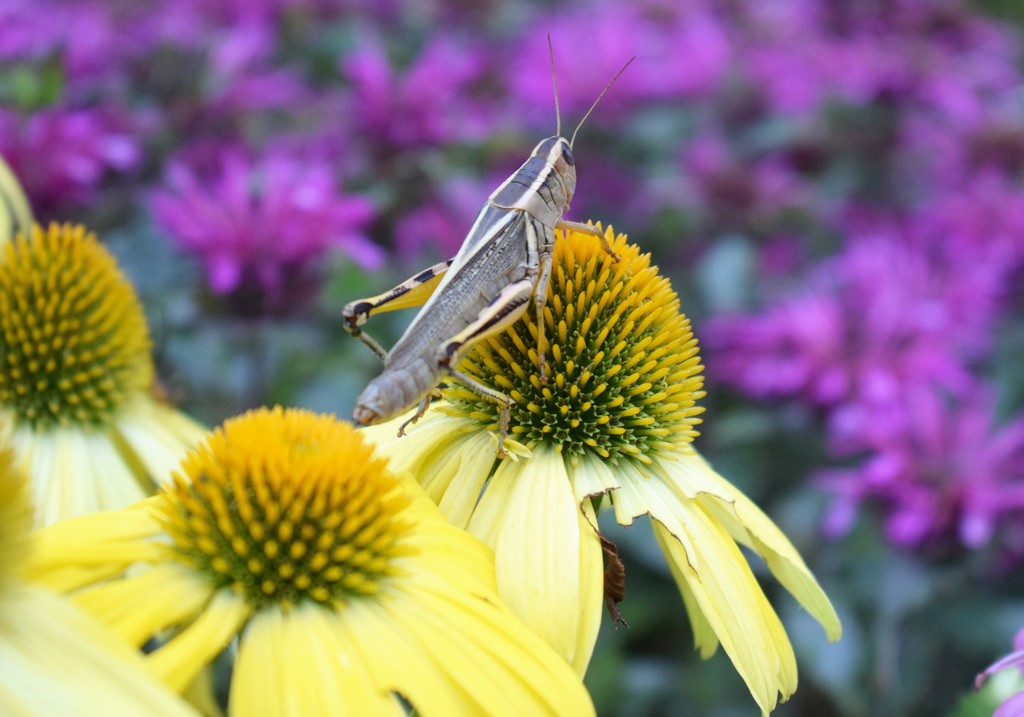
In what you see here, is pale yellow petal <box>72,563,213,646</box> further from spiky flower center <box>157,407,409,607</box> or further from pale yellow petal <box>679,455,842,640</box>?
pale yellow petal <box>679,455,842,640</box>

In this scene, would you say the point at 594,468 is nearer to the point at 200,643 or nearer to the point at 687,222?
the point at 200,643

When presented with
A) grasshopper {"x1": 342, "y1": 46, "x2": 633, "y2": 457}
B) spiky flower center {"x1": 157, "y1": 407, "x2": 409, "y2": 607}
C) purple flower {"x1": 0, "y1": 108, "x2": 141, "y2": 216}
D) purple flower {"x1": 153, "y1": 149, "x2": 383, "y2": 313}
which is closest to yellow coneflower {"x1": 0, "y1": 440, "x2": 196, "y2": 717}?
spiky flower center {"x1": 157, "y1": 407, "x2": 409, "y2": 607}

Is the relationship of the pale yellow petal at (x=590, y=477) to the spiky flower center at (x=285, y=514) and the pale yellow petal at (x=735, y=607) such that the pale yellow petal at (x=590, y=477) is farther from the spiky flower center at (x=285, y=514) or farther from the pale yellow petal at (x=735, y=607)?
the spiky flower center at (x=285, y=514)

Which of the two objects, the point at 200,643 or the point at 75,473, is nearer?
the point at 200,643

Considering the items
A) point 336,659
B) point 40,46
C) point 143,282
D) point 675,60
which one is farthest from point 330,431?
point 675,60

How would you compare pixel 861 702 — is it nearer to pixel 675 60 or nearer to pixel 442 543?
pixel 442 543

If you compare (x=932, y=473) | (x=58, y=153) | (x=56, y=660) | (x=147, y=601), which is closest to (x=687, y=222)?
(x=932, y=473)

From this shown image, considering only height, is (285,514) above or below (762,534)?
above
